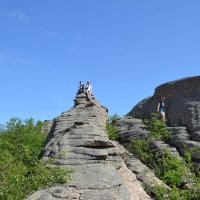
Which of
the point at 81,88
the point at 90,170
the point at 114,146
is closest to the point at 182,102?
the point at 114,146

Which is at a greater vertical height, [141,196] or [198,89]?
[198,89]

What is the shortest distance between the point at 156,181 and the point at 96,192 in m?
9.07

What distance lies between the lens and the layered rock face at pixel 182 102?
35500mm

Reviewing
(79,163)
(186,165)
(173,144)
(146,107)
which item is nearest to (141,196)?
(79,163)

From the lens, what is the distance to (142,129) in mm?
36625

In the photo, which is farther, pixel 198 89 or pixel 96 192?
pixel 198 89

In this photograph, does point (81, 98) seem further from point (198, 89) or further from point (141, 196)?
point (141, 196)

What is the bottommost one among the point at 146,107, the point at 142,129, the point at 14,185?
the point at 14,185

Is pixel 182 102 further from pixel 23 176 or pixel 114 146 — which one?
pixel 23 176

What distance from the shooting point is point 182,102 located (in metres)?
37.1

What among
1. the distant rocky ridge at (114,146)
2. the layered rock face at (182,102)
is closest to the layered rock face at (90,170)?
the distant rocky ridge at (114,146)

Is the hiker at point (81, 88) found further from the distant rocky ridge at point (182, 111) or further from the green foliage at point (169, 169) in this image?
the green foliage at point (169, 169)

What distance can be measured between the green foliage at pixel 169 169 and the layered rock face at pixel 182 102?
2.24 meters

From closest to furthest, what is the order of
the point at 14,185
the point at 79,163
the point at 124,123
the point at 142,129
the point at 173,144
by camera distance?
1. the point at 14,185
2. the point at 79,163
3. the point at 173,144
4. the point at 142,129
5. the point at 124,123
